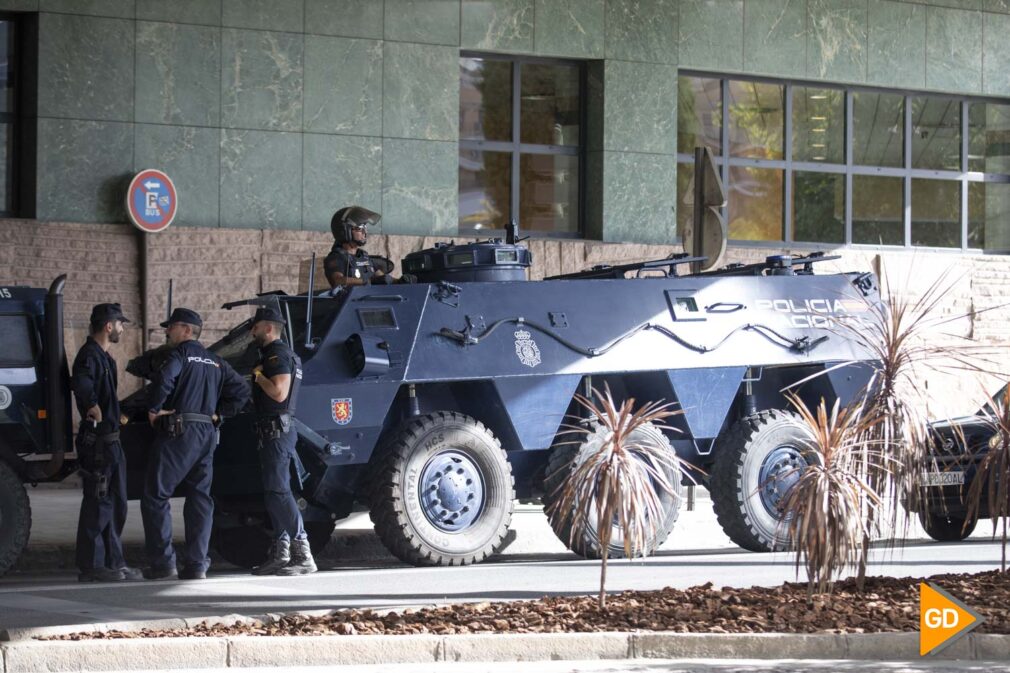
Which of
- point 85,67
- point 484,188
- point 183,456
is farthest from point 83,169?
point 183,456

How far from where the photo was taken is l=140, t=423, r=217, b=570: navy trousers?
498 inches

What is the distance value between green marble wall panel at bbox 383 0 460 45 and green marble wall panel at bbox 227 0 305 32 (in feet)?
3.54

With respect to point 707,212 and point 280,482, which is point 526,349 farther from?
point 707,212

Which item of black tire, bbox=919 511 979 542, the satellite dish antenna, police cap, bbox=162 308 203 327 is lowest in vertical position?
black tire, bbox=919 511 979 542

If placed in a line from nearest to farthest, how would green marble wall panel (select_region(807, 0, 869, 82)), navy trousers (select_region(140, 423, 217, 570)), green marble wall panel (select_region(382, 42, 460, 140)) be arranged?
navy trousers (select_region(140, 423, 217, 570))
green marble wall panel (select_region(382, 42, 460, 140))
green marble wall panel (select_region(807, 0, 869, 82))

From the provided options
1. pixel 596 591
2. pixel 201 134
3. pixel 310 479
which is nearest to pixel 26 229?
pixel 201 134

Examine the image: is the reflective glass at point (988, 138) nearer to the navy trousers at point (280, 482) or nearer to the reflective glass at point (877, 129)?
the reflective glass at point (877, 129)

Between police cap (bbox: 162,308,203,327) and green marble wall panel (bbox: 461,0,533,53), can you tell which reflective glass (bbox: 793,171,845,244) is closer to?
green marble wall panel (bbox: 461,0,533,53)

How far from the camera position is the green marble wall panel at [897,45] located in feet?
78.9

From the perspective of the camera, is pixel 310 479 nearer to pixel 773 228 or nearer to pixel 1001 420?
pixel 1001 420

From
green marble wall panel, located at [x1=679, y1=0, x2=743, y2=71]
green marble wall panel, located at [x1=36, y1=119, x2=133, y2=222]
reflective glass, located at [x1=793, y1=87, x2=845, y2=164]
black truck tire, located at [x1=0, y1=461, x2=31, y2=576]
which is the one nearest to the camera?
black truck tire, located at [x1=0, y1=461, x2=31, y2=576]

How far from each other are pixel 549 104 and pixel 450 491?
9.48 meters

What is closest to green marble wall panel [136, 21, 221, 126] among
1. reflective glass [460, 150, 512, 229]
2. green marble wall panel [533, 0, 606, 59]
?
reflective glass [460, 150, 512, 229]

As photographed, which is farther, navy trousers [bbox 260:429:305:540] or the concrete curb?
navy trousers [bbox 260:429:305:540]
